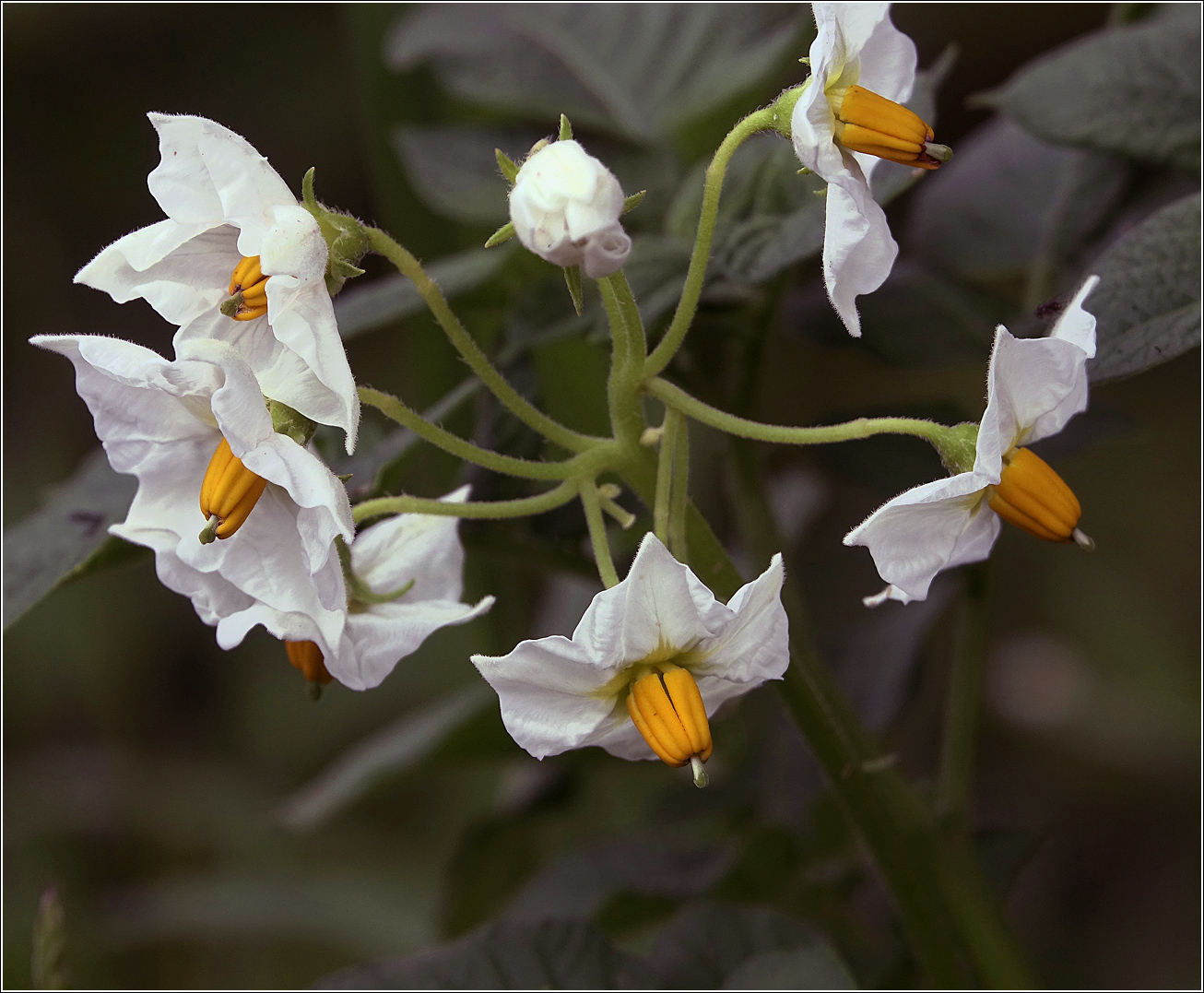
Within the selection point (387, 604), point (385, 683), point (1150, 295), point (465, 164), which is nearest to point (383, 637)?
point (387, 604)

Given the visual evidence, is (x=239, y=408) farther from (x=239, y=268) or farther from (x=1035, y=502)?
(x=1035, y=502)

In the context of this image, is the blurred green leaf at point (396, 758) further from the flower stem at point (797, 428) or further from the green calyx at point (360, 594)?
the flower stem at point (797, 428)

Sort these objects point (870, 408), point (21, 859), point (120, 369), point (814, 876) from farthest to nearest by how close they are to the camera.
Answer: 1. point (21, 859)
2. point (814, 876)
3. point (870, 408)
4. point (120, 369)

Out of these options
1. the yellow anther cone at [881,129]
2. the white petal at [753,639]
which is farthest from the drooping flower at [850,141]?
the white petal at [753,639]

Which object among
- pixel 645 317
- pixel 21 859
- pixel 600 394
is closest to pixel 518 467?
pixel 645 317

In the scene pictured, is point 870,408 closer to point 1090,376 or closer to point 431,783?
point 1090,376

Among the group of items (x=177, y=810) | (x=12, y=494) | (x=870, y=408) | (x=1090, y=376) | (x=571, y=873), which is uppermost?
(x=1090, y=376)

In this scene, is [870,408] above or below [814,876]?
above
